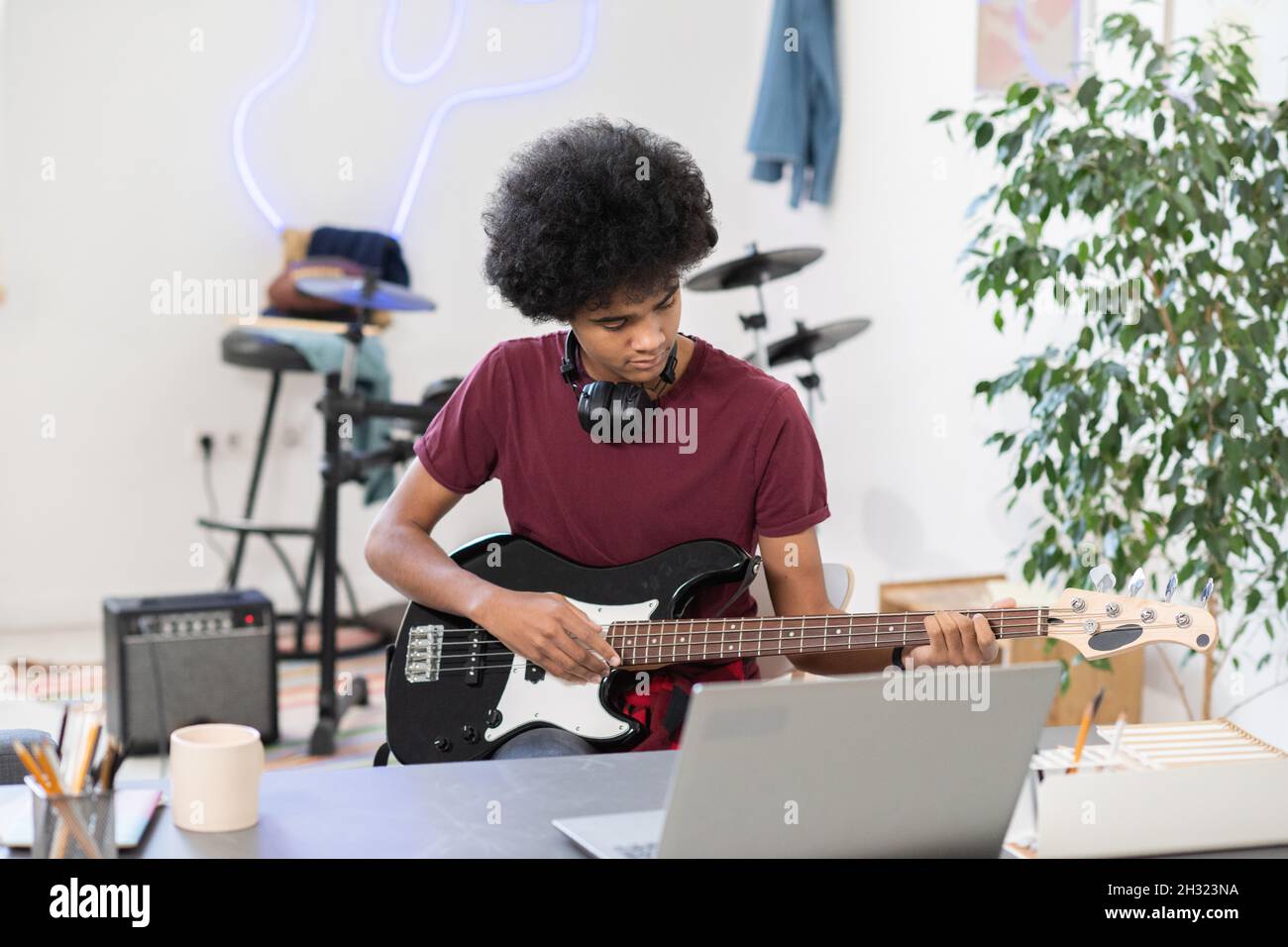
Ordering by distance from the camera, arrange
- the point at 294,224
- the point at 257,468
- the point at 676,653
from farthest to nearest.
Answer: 1. the point at 294,224
2. the point at 257,468
3. the point at 676,653

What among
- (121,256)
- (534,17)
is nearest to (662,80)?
(534,17)

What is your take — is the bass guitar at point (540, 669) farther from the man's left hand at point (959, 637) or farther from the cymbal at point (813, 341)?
the cymbal at point (813, 341)

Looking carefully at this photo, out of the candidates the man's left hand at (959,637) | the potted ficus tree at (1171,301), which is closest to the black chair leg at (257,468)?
the potted ficus tree at (1171,301)

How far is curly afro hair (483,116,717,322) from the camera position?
5.11ft

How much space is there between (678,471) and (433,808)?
69cm

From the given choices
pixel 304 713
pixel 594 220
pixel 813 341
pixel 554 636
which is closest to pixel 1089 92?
pixel 594 220

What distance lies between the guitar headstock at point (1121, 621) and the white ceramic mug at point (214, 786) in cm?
72

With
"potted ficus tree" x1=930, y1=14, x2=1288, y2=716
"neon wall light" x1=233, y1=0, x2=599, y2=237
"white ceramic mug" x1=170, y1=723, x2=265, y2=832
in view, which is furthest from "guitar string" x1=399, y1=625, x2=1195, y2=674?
"neon wall light" x1=233, y1=0, x2=599, y2=237

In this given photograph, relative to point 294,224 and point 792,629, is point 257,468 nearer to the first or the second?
point 294,224

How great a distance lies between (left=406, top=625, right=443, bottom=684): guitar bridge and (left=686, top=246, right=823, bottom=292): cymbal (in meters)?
1.64

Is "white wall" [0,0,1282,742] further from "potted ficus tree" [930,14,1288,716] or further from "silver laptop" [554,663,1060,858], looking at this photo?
"silver laptop" [554,663,1060,858]

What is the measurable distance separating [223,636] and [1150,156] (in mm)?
2253

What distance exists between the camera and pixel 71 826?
0.88 metres
